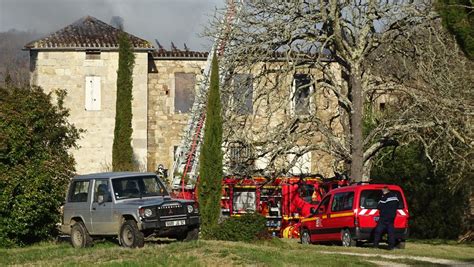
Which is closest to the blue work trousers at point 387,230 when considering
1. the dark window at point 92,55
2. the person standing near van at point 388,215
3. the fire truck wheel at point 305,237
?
the person standing near van at point 388,215

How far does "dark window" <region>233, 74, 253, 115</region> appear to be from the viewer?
102 feet

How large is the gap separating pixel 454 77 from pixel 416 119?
1.84 metres

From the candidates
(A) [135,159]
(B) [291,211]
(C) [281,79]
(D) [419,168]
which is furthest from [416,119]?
(A) [135,159]

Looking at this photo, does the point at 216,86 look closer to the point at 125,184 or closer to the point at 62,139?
the point at 125,184

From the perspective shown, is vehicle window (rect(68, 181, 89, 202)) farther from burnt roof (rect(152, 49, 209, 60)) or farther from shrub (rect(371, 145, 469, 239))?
burnt roof (rect(152, 49, 209, 60))

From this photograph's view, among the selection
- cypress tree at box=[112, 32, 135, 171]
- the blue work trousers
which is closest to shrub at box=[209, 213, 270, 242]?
the blue work trousers

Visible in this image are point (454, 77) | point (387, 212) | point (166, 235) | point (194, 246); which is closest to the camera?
point (194, 246)

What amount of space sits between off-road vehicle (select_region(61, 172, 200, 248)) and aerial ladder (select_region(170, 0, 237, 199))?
29.0ft

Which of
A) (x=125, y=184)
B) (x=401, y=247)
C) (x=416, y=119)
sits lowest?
(x=401, y=247)

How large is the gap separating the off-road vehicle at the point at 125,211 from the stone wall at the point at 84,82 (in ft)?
70.6

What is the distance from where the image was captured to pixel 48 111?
128 feet

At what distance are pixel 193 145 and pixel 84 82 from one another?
12.0m

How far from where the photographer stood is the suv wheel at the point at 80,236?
2419cm

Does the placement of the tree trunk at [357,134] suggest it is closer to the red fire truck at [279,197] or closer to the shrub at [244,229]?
the red fire truck at [279,197]
